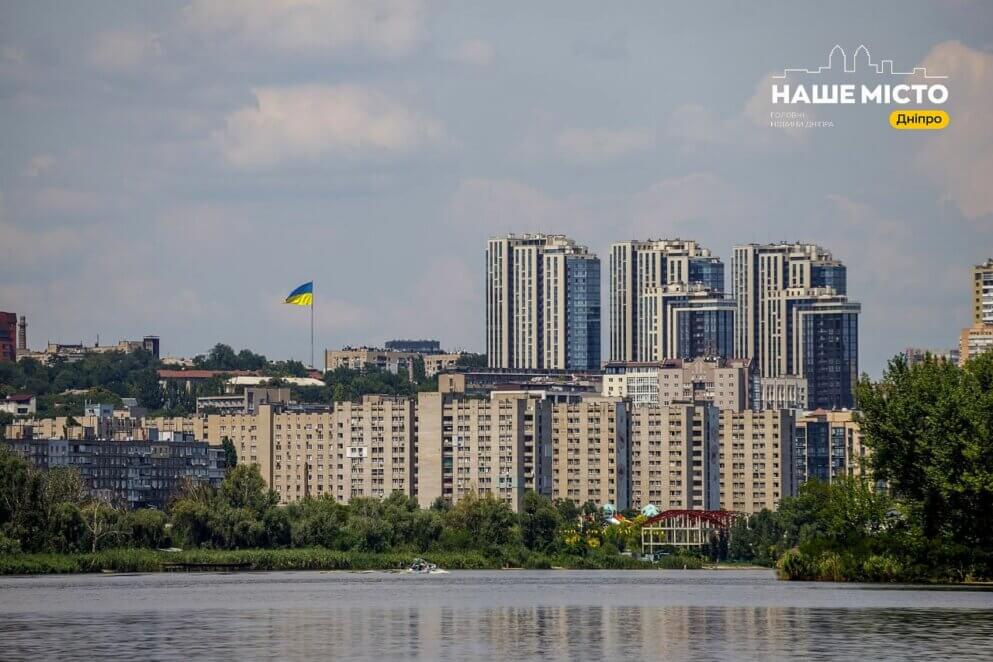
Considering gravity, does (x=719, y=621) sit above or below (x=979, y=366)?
below

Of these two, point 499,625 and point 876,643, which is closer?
point 876,643

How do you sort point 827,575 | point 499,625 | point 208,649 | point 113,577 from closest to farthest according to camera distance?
point 208,649 < point 499,625 < point 827,575 < point 113,577

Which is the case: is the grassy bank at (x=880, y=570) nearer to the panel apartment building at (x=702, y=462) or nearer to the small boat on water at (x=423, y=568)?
the small boat on water at (x=423, y=568)

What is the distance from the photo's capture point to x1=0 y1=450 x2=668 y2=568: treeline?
111m

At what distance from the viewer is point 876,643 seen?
174 feet

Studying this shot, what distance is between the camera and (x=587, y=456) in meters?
190

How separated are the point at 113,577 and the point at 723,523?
238 feet

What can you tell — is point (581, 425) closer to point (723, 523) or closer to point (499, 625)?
point (723, 523)

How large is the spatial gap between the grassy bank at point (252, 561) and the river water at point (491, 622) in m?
15.6

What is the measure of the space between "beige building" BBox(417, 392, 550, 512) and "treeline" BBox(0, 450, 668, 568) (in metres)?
35.5

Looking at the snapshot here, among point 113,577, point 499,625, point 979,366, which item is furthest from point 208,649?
point 113,577

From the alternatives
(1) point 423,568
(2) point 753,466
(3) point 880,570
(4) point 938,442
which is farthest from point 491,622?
(2) point 753,466

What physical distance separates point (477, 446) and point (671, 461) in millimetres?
19351

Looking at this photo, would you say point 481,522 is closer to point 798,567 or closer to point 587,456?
point 798,567
